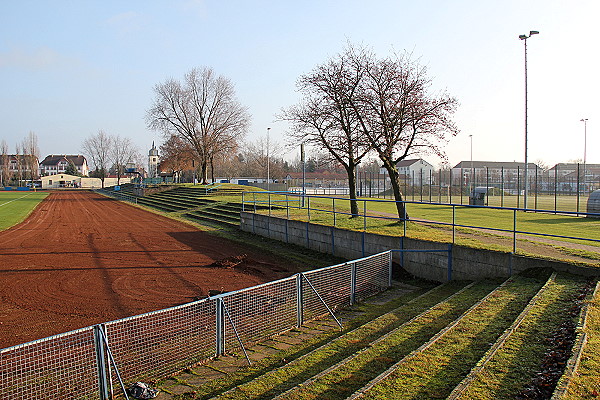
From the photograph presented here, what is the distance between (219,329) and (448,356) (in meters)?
3.60

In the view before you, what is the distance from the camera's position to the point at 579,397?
4.52 meters

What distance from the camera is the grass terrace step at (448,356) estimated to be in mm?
5135

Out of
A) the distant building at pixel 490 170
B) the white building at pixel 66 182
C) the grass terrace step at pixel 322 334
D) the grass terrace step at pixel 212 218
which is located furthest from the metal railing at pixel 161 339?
the white building at pixel 66 182

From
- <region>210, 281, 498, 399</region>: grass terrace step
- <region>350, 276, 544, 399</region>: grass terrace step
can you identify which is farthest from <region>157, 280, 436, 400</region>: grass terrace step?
<region>350, 276, 544, 399</region>: grass terrace step

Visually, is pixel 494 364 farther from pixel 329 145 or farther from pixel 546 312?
pixel 329 145

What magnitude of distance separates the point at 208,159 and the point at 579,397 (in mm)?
58919

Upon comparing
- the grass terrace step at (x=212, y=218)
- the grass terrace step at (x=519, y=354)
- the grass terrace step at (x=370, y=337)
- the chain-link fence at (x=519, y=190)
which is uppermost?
the chain-link fence at (x=519, y=190)

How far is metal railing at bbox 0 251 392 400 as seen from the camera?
591cm

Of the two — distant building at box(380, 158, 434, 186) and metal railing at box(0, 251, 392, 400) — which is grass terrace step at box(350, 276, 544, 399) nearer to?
metal railing at box(0, 251, 392, 400)

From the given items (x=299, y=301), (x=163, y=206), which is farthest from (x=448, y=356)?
(x=163, y=206)

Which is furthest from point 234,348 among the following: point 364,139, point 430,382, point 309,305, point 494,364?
point 364,139

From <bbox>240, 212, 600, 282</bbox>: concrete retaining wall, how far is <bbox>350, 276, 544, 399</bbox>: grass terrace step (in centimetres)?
234

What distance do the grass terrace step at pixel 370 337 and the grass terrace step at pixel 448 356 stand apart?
45cm

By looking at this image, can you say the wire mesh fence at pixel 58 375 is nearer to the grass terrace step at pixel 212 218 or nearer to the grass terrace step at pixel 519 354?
the grass terrace step at pixel 519 354
